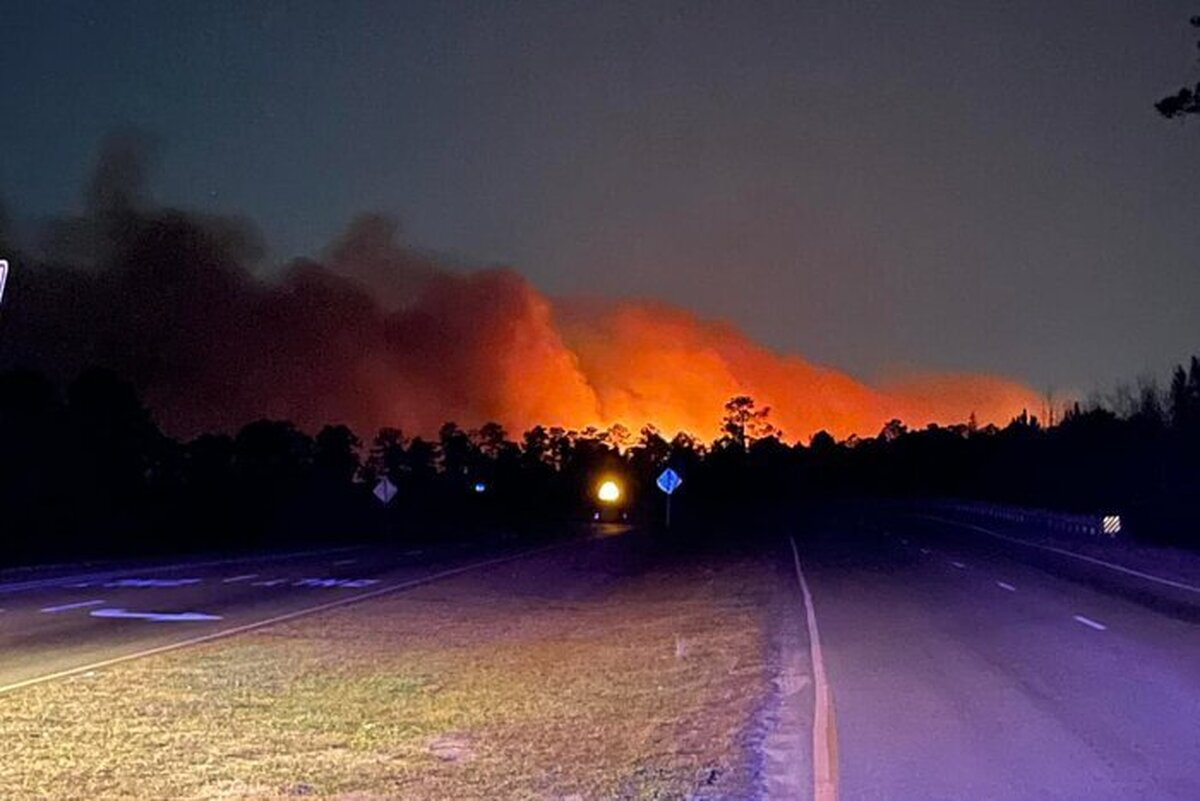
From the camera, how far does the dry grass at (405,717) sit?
37.1 feet

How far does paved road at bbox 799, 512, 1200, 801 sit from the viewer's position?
456 inches

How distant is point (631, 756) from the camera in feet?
40.9

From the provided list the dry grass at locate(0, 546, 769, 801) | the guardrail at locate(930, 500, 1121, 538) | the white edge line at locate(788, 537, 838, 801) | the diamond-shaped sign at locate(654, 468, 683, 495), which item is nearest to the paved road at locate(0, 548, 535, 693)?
the dry grass at locate(0, 546, 769, 801)

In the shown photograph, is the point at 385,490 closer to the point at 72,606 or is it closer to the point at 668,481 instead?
the point at 668,481

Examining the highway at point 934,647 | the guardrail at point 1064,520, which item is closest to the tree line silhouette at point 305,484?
the guardrail at point 1064,520

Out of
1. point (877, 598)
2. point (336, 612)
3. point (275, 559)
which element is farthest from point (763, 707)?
point (275, 559)

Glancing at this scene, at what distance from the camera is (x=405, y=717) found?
1466 centimetres

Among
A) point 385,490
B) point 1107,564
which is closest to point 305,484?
point 385,490

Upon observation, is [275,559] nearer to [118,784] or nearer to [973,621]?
[973,621]

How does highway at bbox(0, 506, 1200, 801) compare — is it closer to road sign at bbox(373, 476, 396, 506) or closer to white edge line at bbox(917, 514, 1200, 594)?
Answer: white edge line at bbox(917, 514, 1200, 594)

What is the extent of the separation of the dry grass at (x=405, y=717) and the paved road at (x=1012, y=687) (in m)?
1.25

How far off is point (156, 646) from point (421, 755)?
963 centimetres

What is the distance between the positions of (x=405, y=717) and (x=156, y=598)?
16.9 metres

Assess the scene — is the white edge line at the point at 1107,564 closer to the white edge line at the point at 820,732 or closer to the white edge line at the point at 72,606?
the white edge line at the point at 820,732
